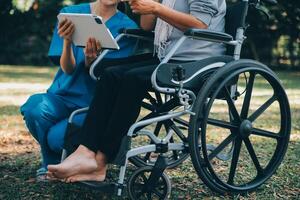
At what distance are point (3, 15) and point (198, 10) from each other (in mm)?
15499

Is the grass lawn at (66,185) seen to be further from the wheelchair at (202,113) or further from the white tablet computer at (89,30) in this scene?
the white tablet computer at (89,30)

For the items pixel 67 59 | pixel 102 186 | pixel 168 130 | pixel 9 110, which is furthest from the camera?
pixel 9 110

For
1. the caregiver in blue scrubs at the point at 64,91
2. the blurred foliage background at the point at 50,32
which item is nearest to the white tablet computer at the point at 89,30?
the caregiver in blue scrubs at the point at 64,91

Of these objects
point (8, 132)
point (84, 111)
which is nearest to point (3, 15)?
point (8, 132)

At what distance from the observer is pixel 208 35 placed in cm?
284

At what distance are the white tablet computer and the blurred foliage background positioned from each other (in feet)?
43.1

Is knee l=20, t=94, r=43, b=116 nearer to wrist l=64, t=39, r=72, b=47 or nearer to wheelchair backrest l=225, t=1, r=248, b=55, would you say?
wrist l=64, t=39, r=72, b=47

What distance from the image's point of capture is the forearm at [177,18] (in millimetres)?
2818

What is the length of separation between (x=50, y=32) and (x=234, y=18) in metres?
15.4

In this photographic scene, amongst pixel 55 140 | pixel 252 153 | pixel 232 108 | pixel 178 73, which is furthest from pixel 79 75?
pixel 252 153

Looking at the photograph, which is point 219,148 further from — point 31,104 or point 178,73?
point 31,104

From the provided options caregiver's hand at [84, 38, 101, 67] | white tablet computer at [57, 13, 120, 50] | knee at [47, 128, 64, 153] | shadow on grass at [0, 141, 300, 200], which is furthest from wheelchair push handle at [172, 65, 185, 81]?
knee at [47, 128, 64, 153]

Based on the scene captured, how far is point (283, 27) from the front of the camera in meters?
16.7

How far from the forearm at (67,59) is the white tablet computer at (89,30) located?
0.11 meters
